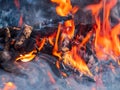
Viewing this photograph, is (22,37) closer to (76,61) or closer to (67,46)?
(67,46)

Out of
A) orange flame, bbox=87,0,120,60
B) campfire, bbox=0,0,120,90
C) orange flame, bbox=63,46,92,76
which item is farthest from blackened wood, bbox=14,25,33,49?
orange flame, bbox=87,0,120,60

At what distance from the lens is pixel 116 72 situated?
11.6ft

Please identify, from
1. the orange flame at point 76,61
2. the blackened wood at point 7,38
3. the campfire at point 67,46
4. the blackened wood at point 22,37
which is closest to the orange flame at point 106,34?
the campfire at point 67,46

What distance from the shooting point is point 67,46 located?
3.77 m

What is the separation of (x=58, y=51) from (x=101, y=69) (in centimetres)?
56

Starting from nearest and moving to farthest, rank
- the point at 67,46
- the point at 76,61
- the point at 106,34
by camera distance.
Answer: the point at 76,61, the point at 67,46, the point at 106,34

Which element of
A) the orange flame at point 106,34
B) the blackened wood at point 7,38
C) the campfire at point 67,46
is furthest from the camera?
the orange flame at point 106,34

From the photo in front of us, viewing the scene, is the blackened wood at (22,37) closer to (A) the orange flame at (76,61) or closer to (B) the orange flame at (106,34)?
(A) the orange flame at (76,61)

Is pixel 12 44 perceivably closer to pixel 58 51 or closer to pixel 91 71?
pixel 58 51

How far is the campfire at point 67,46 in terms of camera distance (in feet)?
11.3

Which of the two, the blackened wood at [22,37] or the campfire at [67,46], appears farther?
the blackened wood at [22,37]

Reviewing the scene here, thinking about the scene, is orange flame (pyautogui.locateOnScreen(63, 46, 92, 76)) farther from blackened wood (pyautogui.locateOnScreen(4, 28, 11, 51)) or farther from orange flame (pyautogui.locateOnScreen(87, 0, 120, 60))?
blackened wood (pyautogui.locateOnScreen(4, 28, 11, 51))

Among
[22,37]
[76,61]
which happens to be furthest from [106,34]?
[22,37]

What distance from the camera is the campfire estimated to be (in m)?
3.44
